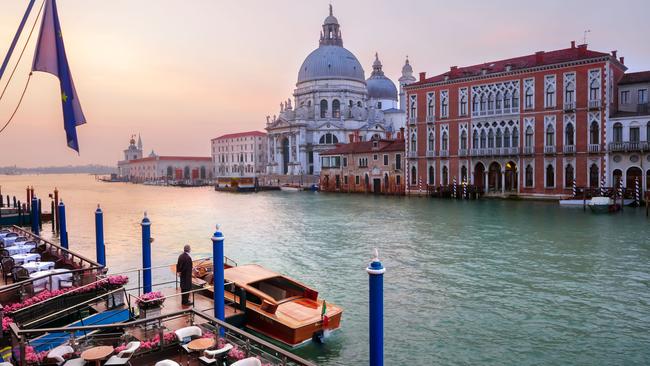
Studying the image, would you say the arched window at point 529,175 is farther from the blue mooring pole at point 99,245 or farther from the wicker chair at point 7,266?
the wicker chair at point 7,266

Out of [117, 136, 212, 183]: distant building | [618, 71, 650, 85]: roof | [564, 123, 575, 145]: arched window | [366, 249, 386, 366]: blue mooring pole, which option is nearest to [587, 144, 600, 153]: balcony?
[564, 123, 575, 145]: arched window

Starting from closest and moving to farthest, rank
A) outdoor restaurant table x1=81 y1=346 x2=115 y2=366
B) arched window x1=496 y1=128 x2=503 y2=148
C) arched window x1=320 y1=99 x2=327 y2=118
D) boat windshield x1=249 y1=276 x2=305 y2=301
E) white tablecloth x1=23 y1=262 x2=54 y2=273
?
outdoor restaurant table x1=81 y1=346 x2=115 y2=366
boat windshield x1=249 y1=276 x2=305 y2=301
white tablecloth x1=23 y1=262 x2=54 y2=273
arched window x1=496 y1=128 x2=503 y2=148
arched window x1=320 y1=99 x2=327 y2=118

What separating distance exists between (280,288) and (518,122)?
112 ft

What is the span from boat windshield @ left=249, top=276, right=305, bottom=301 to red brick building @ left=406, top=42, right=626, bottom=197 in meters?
31.7

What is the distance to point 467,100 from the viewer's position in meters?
42.6

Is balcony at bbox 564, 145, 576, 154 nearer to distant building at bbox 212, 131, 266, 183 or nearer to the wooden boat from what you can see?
the wooden boat

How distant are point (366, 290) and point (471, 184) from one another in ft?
104

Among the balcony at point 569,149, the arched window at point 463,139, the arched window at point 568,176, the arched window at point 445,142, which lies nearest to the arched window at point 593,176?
the arched window at point 568,176

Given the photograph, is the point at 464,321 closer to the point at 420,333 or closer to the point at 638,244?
the point at 420,333

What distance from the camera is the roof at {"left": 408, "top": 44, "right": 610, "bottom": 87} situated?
36219mm

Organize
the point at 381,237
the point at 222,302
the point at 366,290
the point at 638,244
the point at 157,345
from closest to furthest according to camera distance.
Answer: the point at 157,345 → the point at 222,302 → the point at 366,290 → the point at 638,244 → the point at 381,237

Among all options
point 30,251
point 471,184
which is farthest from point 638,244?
point 471,184

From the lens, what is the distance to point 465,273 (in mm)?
14336

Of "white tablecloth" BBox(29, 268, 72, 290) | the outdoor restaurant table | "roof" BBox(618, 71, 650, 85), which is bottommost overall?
the outdoor restaurant table
